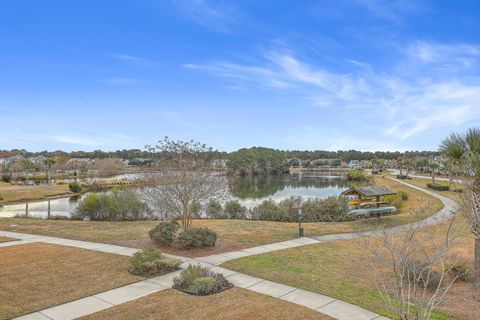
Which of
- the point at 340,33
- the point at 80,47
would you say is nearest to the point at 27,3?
the point at 80,47

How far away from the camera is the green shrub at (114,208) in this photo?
81.3 feet

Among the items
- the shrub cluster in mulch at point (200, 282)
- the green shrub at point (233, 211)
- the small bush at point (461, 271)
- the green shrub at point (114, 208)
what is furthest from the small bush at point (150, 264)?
the green shrub at point (233, 211)

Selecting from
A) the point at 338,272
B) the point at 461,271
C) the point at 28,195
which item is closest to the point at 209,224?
the point at 338,272

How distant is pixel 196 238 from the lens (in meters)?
12.7

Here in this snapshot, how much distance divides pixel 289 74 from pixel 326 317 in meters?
20.6

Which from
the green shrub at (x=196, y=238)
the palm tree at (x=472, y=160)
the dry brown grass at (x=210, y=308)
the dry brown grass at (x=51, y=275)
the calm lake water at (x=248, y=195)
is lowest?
the calm lake water at (x=248, y=195)

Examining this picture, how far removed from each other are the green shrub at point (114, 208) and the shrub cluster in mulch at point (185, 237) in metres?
11.6

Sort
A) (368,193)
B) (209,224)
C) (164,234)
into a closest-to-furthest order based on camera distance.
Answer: (164,234) → (209,224) → (368,193)

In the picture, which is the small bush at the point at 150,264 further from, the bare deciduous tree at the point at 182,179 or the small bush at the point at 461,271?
the small bush at the point at 461,271

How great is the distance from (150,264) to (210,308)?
315cm

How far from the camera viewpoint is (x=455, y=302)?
830 centimetres

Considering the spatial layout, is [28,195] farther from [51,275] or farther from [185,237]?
[51,275]

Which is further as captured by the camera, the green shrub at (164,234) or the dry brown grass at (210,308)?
the green shrub at (164,234)

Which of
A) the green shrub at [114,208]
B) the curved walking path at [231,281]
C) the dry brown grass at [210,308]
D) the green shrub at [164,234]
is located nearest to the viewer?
the dry brown grass at [210,308]
